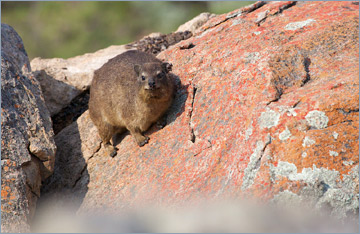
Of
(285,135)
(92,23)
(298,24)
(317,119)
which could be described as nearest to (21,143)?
(285,135)

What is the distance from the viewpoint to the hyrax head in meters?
7.00

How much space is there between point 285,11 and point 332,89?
7.43 feet

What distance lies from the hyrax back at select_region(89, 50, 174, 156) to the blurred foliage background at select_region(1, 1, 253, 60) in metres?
11.6

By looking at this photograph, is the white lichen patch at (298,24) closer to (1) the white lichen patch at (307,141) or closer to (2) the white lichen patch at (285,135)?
(2) the white lichen patch at (285,135)

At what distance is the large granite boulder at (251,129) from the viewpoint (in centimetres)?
546

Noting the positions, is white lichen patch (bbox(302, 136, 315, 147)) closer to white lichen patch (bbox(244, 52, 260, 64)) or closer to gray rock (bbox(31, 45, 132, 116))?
white lichen patch (bbox(244, 52, 260, 64))

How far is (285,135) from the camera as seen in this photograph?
5645 millimetres

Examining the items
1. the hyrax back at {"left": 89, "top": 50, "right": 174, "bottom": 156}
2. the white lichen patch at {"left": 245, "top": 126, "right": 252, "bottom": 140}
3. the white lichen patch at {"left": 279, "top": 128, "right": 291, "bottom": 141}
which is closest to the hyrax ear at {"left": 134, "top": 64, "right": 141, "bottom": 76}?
the hyrax back at {"left": 89, "top": 50, "right": 174, "bottom": 156}

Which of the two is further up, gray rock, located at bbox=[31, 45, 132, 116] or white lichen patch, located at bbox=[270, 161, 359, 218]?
gray rock, located at bbox=[31, 45, 132, 116]

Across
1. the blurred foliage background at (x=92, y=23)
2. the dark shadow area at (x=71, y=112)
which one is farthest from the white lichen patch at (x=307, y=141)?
the blurred foliage background at (x=92, y=23)

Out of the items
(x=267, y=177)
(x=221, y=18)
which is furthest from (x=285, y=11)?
(x=267, y=177)

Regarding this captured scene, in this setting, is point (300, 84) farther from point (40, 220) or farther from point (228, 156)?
point (40, 220)

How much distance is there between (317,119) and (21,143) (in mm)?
4074

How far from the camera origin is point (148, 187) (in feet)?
21.5
